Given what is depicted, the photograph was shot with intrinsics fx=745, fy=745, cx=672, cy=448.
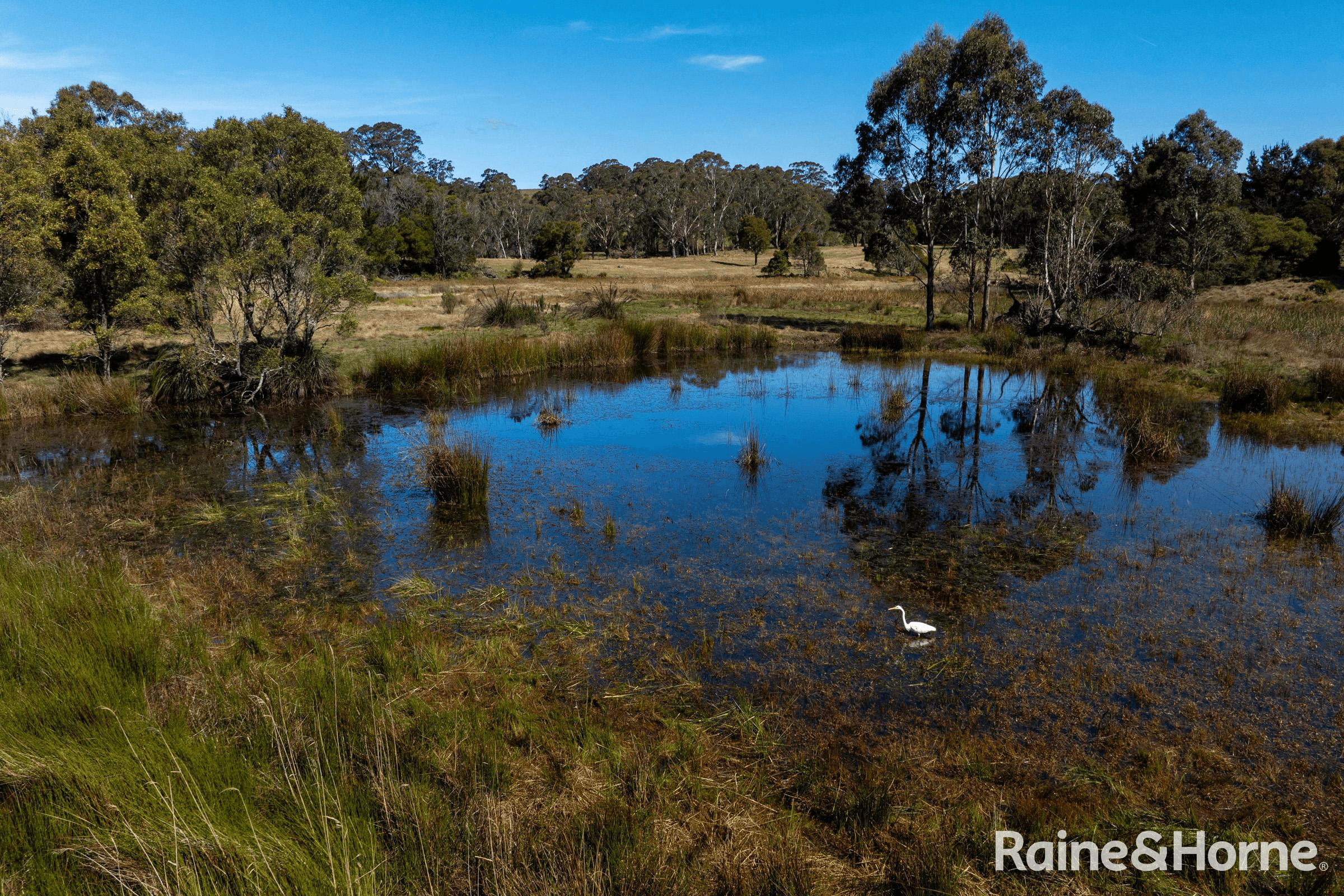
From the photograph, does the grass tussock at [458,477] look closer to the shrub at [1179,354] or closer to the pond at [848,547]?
the pond at [848,547]

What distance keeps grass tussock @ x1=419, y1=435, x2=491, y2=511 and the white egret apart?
16.5 feet

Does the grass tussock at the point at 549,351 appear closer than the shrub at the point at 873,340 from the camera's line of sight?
Yes

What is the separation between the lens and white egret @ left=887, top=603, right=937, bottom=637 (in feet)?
18.5

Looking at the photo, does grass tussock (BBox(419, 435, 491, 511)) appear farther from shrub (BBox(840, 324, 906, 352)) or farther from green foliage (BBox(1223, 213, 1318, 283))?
green foliage (BBox(1223, 213, 1318, 283))

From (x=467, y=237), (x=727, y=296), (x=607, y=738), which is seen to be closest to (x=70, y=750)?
(x=607, y=738)

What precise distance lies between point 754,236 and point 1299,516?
5883 centimetres

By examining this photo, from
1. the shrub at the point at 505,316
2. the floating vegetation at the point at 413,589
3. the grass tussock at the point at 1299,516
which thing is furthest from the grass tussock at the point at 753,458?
the shrub at the point at 505,316

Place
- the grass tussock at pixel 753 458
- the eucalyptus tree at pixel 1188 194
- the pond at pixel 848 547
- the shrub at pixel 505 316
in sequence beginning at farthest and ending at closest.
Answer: the eucalyptus tree at pixel 1188 194, the shrub at pixel 505 316, the grass tussock at pixel 753 458, the pond at pixel 848 547

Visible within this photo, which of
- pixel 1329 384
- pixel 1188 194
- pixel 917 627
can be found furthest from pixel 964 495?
pixel 1188 194

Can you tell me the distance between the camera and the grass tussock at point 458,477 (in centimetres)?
878

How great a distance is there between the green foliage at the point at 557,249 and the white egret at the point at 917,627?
134ft

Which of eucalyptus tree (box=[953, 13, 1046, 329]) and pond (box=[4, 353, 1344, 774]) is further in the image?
eucalyptus tree (box=[953, 13, 1046, 329])

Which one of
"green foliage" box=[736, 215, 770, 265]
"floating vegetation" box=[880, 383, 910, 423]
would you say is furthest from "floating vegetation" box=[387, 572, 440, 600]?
"green foliage" box=[736, 215, 770, 265]

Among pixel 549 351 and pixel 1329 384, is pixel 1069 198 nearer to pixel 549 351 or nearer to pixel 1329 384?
pixel 1329 384
